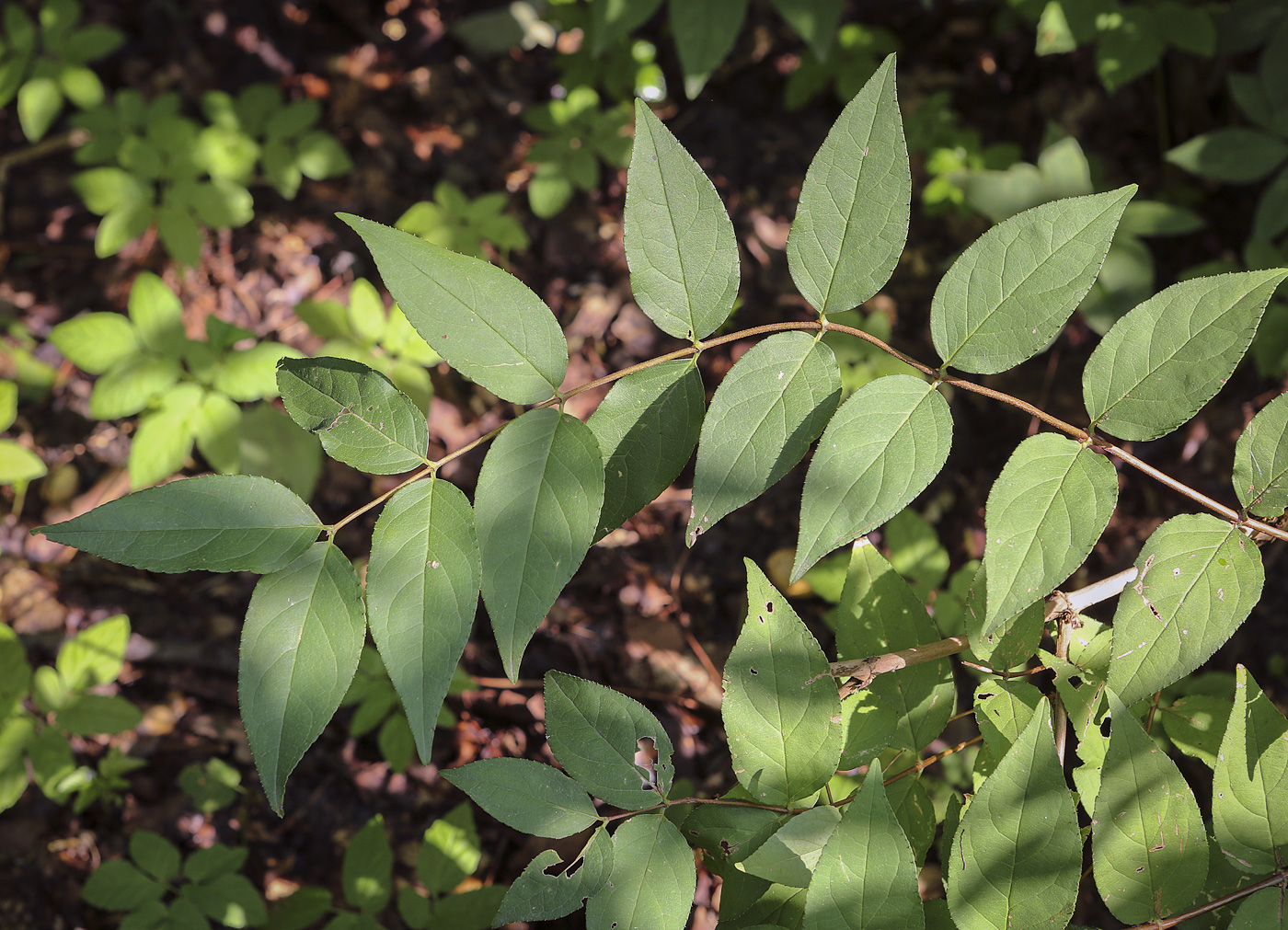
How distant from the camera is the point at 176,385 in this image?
2.39 meters

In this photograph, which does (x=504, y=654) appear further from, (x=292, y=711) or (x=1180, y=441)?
(x=1180, y=441)

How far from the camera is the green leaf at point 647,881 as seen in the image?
1.03m

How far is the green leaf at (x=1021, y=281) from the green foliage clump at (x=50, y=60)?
10.8ft

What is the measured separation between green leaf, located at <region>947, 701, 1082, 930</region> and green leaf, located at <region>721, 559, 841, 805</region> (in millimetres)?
208

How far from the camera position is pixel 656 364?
1.14m

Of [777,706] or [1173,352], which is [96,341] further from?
[1173,352]

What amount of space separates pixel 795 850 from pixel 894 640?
1.48 feet

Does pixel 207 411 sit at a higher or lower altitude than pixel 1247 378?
lower

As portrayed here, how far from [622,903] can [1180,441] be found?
8.75 ft

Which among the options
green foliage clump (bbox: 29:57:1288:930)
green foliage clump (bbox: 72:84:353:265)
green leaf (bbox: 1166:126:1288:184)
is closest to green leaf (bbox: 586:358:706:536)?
green foliage clump (bbox: 29:57:1288:930)

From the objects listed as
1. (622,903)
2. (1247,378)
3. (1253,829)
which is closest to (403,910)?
(622,903)

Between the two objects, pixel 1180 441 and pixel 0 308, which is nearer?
pixel 1180 441

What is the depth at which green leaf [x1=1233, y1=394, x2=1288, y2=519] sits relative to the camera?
104 centimetres

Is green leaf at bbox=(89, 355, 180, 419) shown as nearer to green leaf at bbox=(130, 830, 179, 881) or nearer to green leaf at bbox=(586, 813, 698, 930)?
green leaf at bbox=(130, 830, 179, 881)
